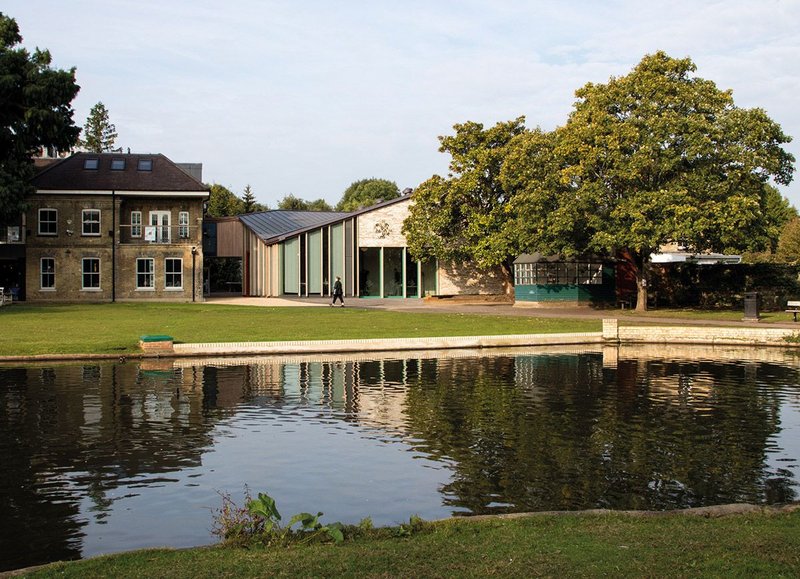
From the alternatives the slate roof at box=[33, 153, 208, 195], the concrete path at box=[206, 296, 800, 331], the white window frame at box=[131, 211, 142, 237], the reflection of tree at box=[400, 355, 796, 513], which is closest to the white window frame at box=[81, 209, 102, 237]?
the slate roof at box=[33, 153, 208, 195]

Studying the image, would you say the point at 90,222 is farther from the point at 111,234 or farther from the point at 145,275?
the point at 145,275

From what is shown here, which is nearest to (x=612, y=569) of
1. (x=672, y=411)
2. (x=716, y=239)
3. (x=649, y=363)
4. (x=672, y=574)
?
(x=672, y=574)

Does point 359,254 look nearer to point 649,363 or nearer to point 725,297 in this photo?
point 725,297

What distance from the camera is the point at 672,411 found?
49.0 ft

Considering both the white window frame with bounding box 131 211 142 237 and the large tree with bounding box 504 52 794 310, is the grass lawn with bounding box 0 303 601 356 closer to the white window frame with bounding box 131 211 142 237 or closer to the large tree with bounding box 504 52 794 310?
the large tree with bounding box 504 52 794 310

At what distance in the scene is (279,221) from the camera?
2534 inches

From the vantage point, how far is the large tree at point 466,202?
161 feet

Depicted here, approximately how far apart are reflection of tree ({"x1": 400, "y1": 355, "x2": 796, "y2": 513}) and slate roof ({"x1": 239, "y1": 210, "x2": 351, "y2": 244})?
37538 millimetres

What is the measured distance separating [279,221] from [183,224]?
13530mm

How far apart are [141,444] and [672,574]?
28.1ft

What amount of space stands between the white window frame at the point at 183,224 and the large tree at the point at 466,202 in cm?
1377

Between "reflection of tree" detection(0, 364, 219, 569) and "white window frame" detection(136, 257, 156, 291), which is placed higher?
"white window frame" detection(136, 257, 156, 291)

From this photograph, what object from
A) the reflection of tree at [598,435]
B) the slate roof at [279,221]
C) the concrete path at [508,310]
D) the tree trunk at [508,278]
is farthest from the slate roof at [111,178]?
the reflection of tree at [598,435]

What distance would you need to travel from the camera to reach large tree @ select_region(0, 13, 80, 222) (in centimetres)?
4291
